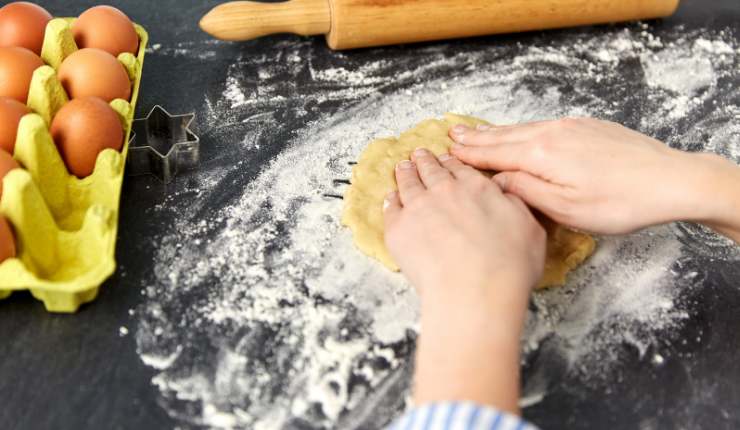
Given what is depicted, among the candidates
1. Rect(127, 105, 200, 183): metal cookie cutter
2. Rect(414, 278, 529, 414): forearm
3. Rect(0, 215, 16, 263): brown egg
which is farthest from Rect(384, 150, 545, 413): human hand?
Rect(0, 215, 16, 263): brown egg

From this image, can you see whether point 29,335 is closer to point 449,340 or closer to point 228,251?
point 228,251

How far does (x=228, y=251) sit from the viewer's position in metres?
1.09

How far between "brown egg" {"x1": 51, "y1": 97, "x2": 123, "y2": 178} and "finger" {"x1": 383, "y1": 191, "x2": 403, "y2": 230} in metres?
0.46

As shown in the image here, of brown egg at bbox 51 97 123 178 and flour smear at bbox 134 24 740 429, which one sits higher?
brown egg at bbox 51 97 123 178

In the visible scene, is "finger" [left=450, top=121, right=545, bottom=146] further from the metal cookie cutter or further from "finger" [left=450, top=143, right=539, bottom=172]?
the metal cookie cutter

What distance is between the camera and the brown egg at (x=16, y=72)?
1120mm

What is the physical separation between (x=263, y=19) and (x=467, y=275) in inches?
34.7

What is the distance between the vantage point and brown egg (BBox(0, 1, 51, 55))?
4.02 feet

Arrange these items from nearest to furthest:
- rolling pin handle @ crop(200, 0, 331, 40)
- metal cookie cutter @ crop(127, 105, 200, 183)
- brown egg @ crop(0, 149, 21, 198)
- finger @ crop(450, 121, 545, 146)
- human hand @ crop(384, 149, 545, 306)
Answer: human hand @ crop(384, 149, 545, 306)
brown egg @ crop(0, 149, 21, 198)
finger @ crop(450, 121, 545, 146)
metal cookie cutter @ crop(127, 105, 200, 183)
rolling pin handle @ crop(200, 0, 331, 40)

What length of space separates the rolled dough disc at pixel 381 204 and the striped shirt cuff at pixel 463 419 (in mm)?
340

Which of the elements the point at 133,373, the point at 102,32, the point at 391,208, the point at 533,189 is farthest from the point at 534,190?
the point at 102,32

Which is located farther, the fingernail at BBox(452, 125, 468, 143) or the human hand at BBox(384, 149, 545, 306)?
the fingernail at BBox(452, 125, 468, 143)

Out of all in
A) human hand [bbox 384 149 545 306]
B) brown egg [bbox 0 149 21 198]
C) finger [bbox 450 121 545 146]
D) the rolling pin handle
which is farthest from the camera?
the rolling pin handle

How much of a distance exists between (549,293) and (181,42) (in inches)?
40.8
